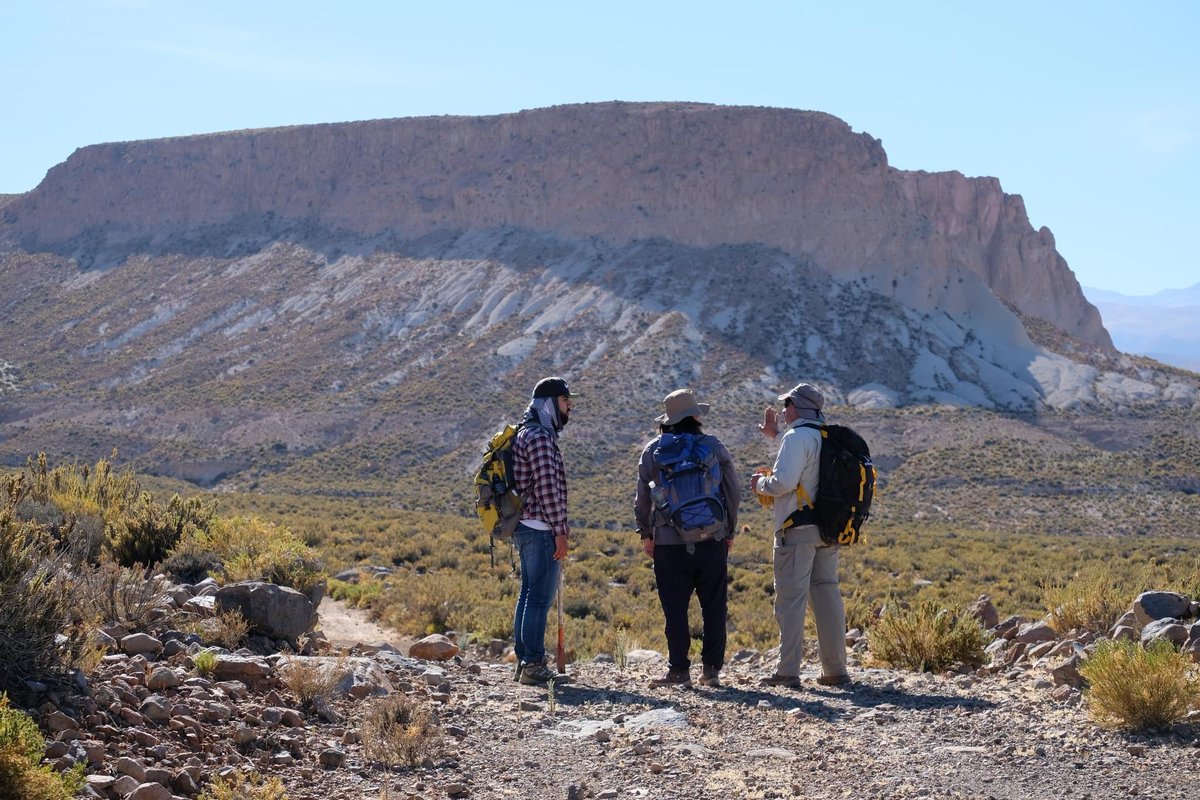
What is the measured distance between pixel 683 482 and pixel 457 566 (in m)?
11.7

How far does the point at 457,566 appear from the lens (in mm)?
18469

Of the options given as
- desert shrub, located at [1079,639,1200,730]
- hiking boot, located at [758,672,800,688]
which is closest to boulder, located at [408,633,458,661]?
hiking boot, located at [758,672,800,688]

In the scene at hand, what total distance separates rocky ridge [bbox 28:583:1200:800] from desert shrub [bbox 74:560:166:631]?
0.25 metres

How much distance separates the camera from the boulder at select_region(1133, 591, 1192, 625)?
7.47 meters

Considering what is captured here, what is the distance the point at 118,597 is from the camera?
7020mm

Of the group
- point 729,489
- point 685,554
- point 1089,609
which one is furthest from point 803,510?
point 1089,609

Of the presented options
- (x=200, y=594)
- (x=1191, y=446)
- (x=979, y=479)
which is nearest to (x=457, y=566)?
(x=200, y=594)

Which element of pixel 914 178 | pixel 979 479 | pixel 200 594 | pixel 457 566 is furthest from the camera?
pixel 914 178

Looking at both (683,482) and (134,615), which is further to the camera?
(683,482)

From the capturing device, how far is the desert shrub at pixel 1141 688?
5.48 meters

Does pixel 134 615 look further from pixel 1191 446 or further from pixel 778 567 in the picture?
pixel 1191 446

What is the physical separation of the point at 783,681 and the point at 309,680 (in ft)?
10.1

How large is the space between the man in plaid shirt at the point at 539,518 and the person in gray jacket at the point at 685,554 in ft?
1.83

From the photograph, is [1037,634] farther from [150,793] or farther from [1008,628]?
[150,793]
